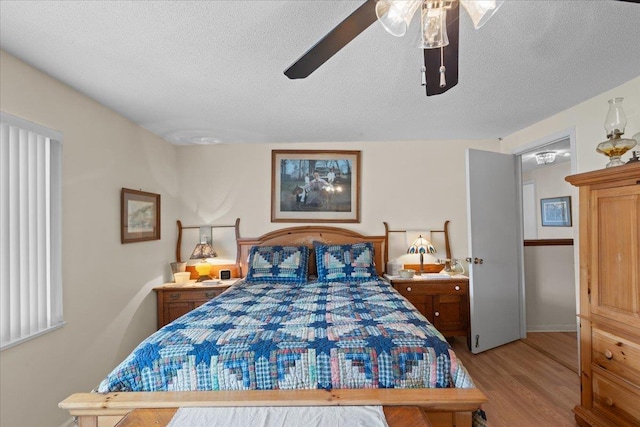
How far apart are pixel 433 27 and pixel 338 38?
362 millimetres

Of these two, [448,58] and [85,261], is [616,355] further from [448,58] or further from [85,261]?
[85,261]

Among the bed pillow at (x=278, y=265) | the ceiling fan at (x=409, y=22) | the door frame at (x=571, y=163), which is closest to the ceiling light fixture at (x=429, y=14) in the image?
the ceiling fan at (x=409, y=22)

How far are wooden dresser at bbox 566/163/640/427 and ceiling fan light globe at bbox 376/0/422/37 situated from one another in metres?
1.56

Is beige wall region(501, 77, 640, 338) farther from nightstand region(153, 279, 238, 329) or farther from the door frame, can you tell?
nightstand region(153, 279, 238, 329)

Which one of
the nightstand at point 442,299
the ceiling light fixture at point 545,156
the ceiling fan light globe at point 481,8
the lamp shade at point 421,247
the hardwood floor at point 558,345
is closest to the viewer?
the ceiling fan light globe at point 481,8

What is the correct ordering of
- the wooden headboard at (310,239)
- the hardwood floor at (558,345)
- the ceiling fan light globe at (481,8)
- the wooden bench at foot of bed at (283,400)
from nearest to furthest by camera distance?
the ceiling fan light globe at (481,8) → the wooden bench at foot of bed at (283,400) → the hardwood floor at (558,345) → the wooden headboard at (310,239)

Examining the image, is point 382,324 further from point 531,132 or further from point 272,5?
point 531,132

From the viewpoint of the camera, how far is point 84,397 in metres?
1.51

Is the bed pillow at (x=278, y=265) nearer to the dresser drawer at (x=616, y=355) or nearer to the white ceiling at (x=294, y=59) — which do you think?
the white ceiling at (x=294, y=59)

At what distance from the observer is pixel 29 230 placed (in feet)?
6.56

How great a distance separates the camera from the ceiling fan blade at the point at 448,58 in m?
1.26

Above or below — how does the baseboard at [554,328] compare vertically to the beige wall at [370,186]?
below

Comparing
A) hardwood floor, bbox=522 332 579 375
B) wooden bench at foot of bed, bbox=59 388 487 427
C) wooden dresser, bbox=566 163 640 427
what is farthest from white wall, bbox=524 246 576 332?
wooden bench at foot of bed, bbox=59 388 487 427

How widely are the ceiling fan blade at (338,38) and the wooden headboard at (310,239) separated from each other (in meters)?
2.46
